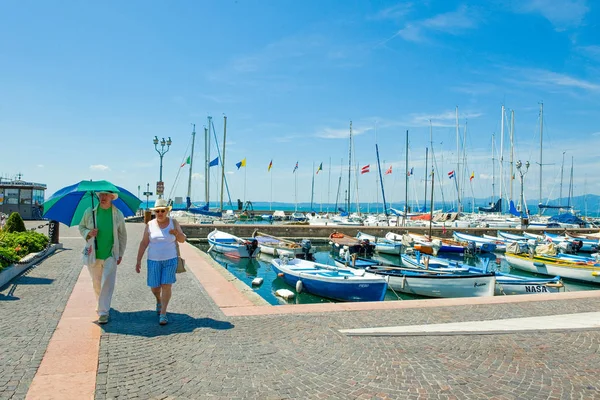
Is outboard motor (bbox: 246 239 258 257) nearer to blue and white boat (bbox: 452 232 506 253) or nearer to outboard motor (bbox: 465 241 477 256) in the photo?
outboard motor (bbox: 465 241 477 256)

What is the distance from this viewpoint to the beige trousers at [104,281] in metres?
6.12

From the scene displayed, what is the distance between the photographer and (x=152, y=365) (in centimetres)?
463

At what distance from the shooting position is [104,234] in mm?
6258

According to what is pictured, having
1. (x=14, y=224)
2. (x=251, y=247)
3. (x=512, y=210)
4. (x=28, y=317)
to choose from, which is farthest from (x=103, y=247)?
(x=512, y=210)

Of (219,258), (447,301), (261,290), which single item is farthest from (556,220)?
(447,301)

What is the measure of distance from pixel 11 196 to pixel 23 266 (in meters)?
26.2

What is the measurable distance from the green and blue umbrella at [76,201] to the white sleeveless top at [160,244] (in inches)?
43.3

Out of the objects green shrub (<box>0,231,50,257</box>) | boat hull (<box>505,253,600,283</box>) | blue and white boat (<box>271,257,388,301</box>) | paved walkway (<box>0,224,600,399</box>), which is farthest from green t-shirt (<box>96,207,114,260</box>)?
boat hull (<box>505,253,600,283</box>)

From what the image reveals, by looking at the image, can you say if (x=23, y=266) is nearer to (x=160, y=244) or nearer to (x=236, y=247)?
(x=160, y=244)

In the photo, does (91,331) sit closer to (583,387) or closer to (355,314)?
(355,314)

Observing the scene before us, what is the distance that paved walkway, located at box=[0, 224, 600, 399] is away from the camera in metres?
4.18

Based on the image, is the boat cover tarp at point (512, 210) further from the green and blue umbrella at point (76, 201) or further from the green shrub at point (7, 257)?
the green shrub at point (7, 257)

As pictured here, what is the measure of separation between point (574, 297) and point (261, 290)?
10163 mm

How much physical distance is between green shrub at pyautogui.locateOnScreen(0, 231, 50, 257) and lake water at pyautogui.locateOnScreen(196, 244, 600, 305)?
6948mm
